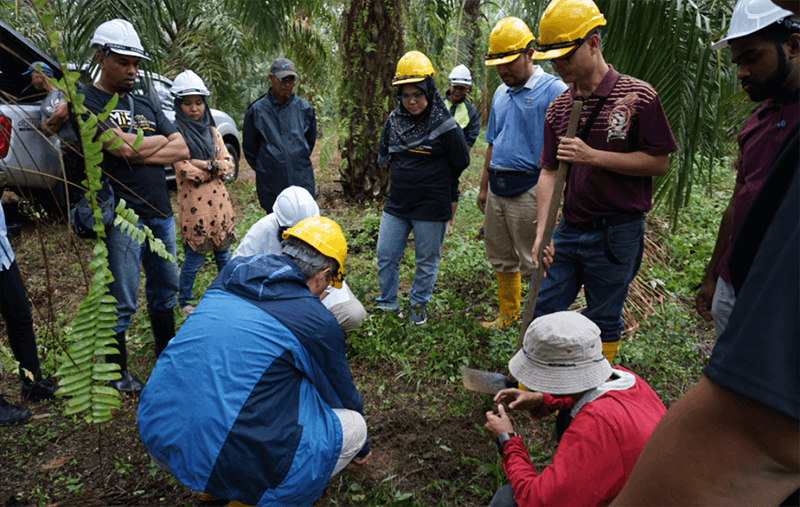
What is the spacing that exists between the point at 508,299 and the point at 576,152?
5.66 feet

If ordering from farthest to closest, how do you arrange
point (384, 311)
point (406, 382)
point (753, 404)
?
point (384, 311)
point (406, 382)
point (753, 404)

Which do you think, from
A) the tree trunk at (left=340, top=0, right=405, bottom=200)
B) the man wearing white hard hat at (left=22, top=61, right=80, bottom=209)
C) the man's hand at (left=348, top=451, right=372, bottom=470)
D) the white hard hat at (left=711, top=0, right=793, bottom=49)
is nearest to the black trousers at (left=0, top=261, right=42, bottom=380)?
the man wearing white hard hat at (left=22, top=61, right=80, bottom=209)

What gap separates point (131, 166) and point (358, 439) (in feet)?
6.75

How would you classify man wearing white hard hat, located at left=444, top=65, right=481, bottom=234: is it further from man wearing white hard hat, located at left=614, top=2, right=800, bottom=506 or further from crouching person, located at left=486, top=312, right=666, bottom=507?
man wearing white hard hat, located at left=614, top=2, right=800, bottom=506

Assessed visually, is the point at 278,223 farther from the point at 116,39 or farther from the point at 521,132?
the point at 521,132

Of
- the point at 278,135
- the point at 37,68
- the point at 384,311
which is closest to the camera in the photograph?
the point at 37,68

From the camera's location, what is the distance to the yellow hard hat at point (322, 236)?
2.29 metres

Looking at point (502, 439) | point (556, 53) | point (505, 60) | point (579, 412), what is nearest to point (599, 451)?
point (579, 412)

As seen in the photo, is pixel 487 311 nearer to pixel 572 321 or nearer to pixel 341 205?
pixel 572 321

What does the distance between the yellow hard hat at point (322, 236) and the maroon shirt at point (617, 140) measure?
1.20 m

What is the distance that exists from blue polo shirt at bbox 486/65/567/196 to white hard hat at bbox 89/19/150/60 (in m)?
2.36

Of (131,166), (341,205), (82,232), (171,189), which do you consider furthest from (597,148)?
(171,189)

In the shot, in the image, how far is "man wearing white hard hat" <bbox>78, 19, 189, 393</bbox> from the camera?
2.73m

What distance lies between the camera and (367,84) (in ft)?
20.7
